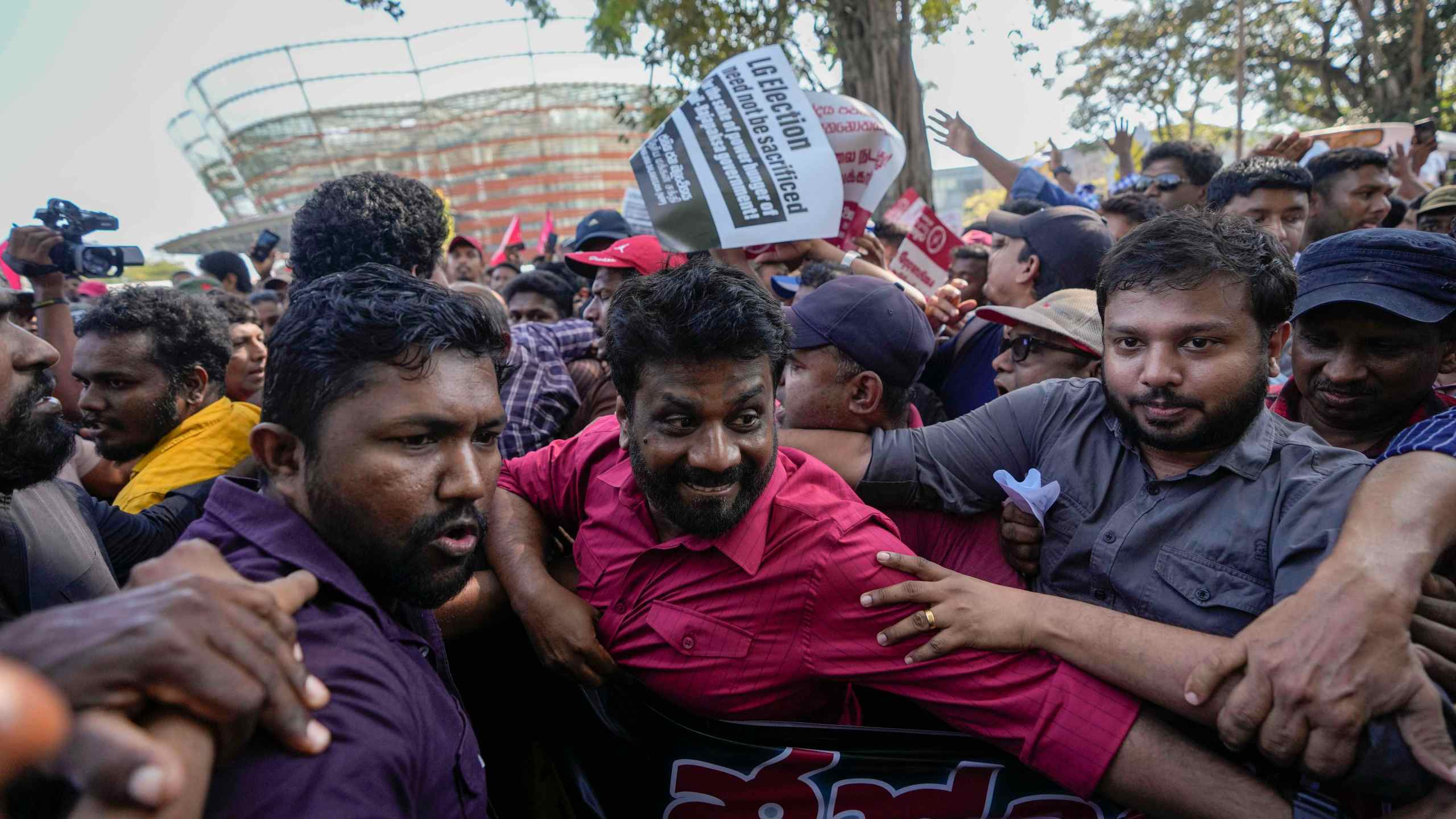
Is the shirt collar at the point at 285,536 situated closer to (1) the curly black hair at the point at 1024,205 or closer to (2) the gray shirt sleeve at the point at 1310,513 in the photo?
(2) the gray shirt sleeve at the point at 1310,513

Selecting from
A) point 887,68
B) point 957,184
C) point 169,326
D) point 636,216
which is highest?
point 887,68

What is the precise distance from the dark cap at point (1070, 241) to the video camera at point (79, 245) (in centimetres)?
500

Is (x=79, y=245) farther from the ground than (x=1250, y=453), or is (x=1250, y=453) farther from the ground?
(x=79, y=245)

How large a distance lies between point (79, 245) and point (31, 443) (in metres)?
3.29

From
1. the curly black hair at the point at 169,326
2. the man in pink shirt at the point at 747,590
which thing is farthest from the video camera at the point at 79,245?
the man in pink shirt at the point at 747,590

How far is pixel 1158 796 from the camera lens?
1.69 meters

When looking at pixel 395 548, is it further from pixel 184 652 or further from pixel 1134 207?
pixel 1134 207

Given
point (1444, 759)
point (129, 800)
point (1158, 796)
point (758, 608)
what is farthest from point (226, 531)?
point (1444, 759)

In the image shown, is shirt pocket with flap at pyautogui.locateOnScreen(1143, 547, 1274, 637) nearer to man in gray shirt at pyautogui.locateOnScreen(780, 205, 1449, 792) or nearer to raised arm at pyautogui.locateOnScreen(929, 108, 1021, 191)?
man in gray shirt at pyautogui.locateOnScreen(780, 205, 1449, 792)

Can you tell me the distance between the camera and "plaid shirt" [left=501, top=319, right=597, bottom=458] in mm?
3627

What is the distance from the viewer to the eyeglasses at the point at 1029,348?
9.49ft

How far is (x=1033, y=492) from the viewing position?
2066 mm

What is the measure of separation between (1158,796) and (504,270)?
9.19m

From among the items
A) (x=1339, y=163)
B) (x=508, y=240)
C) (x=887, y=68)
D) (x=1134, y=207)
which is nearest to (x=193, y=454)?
(x=1134, y=207)
